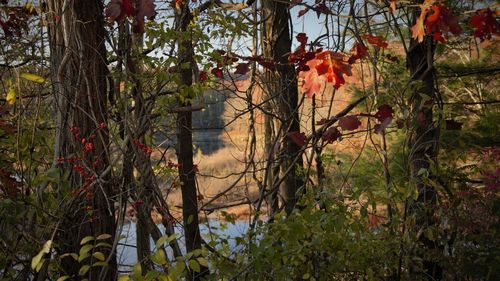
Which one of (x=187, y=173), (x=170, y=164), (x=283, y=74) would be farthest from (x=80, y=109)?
→ (x=283, y=74)

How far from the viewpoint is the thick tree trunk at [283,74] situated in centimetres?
351

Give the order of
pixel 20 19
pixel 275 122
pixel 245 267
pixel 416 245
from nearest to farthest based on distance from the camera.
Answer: pixel 245 267, pixel 416 245, pixel 20 19, pixel 275 122

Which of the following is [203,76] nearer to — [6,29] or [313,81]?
[6,29]

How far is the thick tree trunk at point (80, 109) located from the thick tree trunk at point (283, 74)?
133cm

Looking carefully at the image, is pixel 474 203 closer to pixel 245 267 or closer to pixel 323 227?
pixel 323 227

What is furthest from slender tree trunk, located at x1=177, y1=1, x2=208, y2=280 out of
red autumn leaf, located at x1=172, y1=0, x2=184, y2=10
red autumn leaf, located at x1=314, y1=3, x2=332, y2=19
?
red autumn leaf, located at x1=314, y1=3, x2=332, y2=19

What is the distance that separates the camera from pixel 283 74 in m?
3.54

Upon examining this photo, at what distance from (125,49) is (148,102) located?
1.18ft

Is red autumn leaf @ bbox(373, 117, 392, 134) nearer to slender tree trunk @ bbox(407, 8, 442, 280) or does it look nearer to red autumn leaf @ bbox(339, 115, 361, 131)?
red autumn leaf @ bbox(339, 115, 361, 131)

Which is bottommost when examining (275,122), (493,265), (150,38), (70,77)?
(493,265)

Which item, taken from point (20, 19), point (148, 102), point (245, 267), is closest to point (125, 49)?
point (148, 102)

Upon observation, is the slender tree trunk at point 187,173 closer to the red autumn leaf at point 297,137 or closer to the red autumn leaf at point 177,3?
the red autumn leaf at point 177,3

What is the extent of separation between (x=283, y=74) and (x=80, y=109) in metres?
1.57

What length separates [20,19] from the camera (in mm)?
3090
